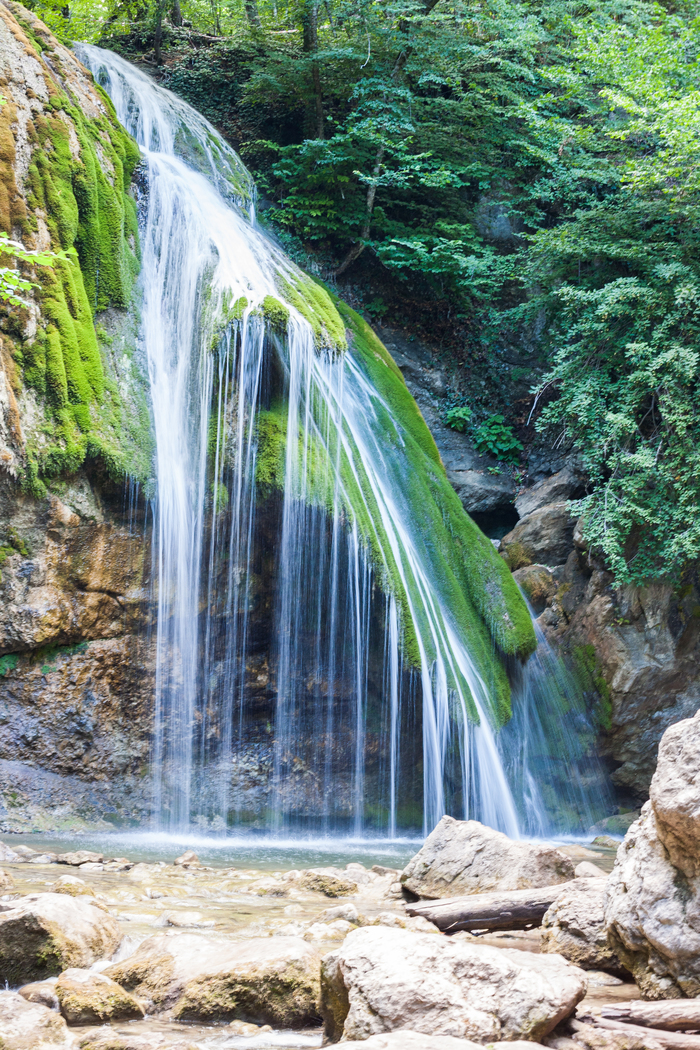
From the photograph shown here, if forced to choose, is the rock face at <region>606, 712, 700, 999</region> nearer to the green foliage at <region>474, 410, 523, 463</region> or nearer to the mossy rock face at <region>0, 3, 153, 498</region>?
the mossy rock face at <region>0, 3, 153, 498</region>

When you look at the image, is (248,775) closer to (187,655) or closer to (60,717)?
(187,655)

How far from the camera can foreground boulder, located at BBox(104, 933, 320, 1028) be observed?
284 centimetres

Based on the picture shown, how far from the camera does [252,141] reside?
49.4ft

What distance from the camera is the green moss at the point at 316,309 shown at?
32.9ft

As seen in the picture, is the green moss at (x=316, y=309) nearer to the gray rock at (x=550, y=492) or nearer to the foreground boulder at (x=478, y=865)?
the gray rock at (x=550, y=492)

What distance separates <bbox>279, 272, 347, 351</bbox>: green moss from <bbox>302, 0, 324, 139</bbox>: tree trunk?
192 inches

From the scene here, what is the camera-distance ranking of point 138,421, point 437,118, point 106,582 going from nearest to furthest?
1. point 106,582
2. point 138,421
3. point 437,118

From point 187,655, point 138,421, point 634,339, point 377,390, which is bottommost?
point 187,655

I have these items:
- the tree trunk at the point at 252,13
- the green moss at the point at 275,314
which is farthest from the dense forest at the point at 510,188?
the green moss at the point at 275,314

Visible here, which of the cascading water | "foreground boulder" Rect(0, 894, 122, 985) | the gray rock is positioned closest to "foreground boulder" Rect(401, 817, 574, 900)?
"foreground boulder" Rect(0, 894, 122, 985)

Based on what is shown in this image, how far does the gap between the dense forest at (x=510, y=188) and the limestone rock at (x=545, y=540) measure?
925 mm

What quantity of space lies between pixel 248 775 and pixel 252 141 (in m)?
12.0

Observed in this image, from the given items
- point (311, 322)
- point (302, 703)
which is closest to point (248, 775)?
point (302, 703)

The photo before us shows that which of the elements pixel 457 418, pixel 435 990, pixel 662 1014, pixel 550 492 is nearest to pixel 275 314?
pixel 550 492
